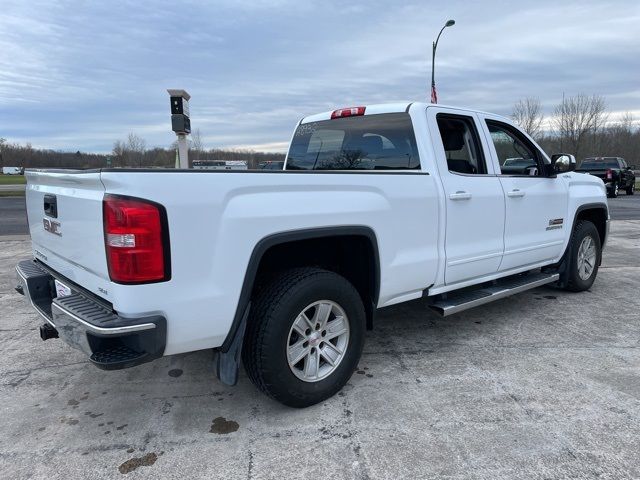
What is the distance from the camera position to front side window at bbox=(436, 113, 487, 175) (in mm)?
3955

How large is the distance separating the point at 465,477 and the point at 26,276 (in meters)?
2.97

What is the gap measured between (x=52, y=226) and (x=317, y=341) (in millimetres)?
1829

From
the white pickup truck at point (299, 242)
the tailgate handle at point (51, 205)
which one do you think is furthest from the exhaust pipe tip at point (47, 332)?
the tailgate handle at point (51, 205)

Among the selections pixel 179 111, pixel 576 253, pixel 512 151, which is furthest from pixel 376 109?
pixel 179 111

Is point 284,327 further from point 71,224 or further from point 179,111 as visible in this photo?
point 179,111

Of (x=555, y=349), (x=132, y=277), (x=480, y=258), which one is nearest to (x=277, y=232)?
(x=132, y=277)

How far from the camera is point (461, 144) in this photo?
162 inches

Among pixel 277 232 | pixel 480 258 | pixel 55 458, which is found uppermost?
pixel 277 232

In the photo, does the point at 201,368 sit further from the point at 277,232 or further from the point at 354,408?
the point at 277,232

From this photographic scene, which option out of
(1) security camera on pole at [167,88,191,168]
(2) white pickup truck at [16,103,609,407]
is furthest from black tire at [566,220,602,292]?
(1) security camera on pole at [167,88,191,168]

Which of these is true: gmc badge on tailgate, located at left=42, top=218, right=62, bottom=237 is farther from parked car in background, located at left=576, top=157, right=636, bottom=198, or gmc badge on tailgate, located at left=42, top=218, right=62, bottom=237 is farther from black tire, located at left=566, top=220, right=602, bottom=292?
parked car in background, located at left=576, top=157, right=636, bottom=198

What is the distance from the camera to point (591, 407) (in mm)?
3053

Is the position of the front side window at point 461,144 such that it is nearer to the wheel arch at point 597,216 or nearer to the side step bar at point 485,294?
the side step bar at point 485,294

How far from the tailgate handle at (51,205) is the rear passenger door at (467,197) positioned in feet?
8.70
